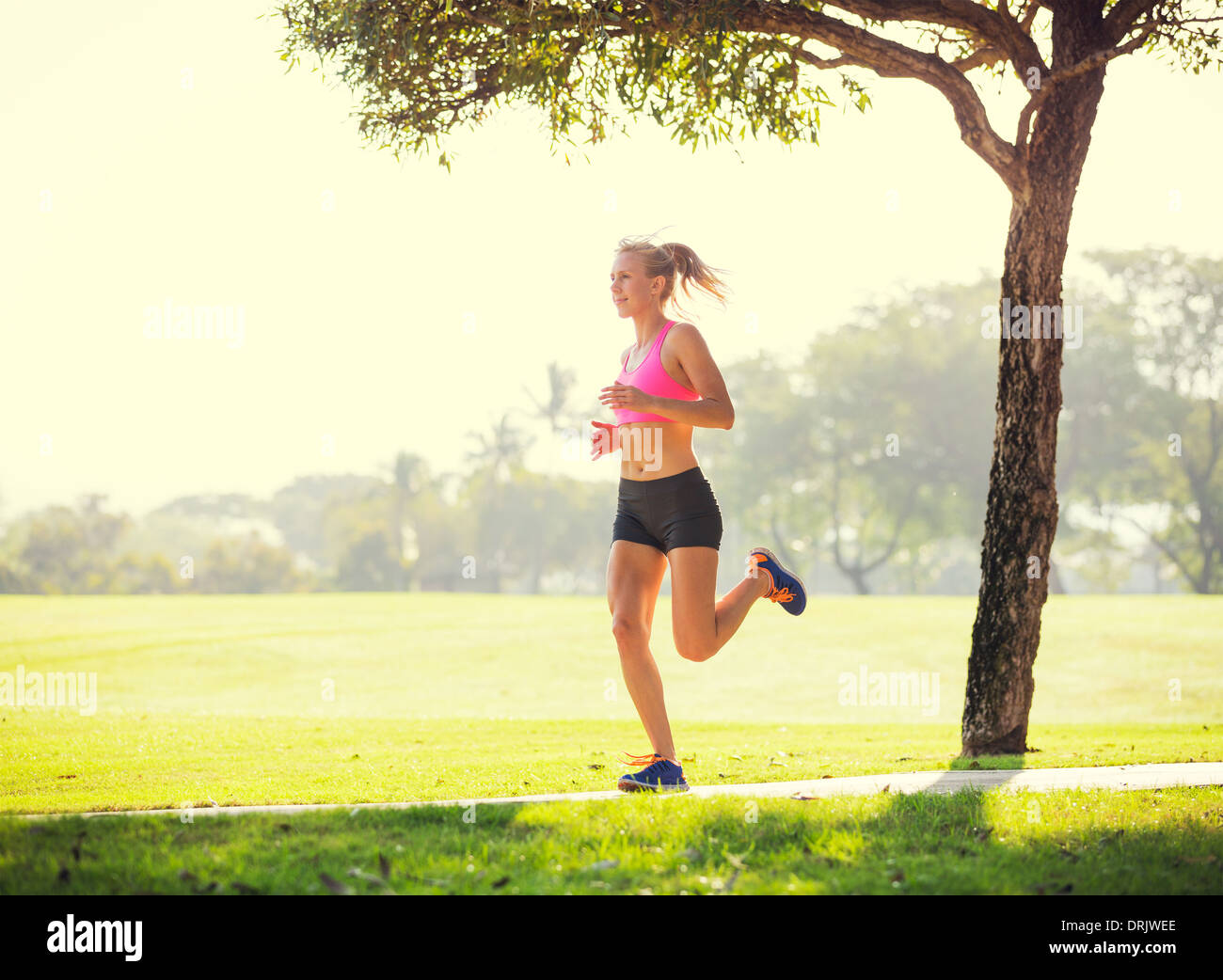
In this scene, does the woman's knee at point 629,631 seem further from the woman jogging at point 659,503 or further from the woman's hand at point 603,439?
the woman's hand at point 603,439

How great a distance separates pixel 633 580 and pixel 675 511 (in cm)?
42

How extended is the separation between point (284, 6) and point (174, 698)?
11128 millimetres

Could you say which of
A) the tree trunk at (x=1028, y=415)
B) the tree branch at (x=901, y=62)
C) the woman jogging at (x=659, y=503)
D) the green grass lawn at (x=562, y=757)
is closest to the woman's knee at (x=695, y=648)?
the woman jogging at (x=659, y=503)

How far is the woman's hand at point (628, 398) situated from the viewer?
537 cm

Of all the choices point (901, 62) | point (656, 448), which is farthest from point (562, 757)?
point (901, 62)

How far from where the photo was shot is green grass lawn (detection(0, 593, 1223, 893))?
385cm

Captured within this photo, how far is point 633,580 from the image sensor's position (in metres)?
5.71

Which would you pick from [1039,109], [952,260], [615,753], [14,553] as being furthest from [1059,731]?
[14,553]

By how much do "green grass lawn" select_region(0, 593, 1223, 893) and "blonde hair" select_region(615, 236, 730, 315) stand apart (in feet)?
8.74

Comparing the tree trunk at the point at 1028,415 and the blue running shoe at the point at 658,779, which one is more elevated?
the tree trunk at the point at 1028,415

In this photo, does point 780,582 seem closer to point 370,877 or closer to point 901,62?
point 370,877

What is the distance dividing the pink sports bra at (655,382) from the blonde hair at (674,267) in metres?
0.34

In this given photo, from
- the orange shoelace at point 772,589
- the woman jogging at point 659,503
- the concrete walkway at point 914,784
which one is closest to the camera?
the concrete walkway at point 914,784
